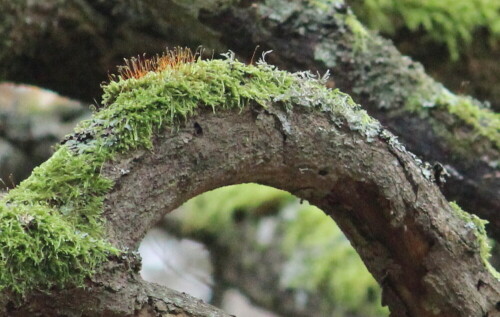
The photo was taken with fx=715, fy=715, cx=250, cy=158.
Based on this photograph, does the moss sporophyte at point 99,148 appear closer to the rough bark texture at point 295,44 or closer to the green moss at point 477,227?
the green moss at point 477,227

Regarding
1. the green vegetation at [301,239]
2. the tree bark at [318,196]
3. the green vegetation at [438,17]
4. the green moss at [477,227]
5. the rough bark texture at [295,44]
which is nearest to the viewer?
the tree bark at [318,196]

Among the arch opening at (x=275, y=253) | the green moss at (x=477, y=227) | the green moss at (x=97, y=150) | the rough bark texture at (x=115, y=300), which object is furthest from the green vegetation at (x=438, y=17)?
the rough bark texture at (x=115, y=300)

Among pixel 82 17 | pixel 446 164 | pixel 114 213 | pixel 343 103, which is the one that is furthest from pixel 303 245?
pixel 114 213

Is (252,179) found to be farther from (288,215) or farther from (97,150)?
(288,215)

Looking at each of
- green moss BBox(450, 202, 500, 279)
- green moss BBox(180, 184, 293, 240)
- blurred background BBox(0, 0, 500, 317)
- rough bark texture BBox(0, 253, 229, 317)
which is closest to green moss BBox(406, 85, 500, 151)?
blurred background BBox(0, 0, 500, 317)

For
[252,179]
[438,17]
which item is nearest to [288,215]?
[438,17]

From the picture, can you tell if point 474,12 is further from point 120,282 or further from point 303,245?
point 120,282

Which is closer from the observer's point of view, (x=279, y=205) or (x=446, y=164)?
(x=446, y=164)

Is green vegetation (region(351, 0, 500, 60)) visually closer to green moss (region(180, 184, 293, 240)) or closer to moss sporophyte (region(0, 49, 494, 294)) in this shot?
green moss (region(180, 184, 293, 240))
